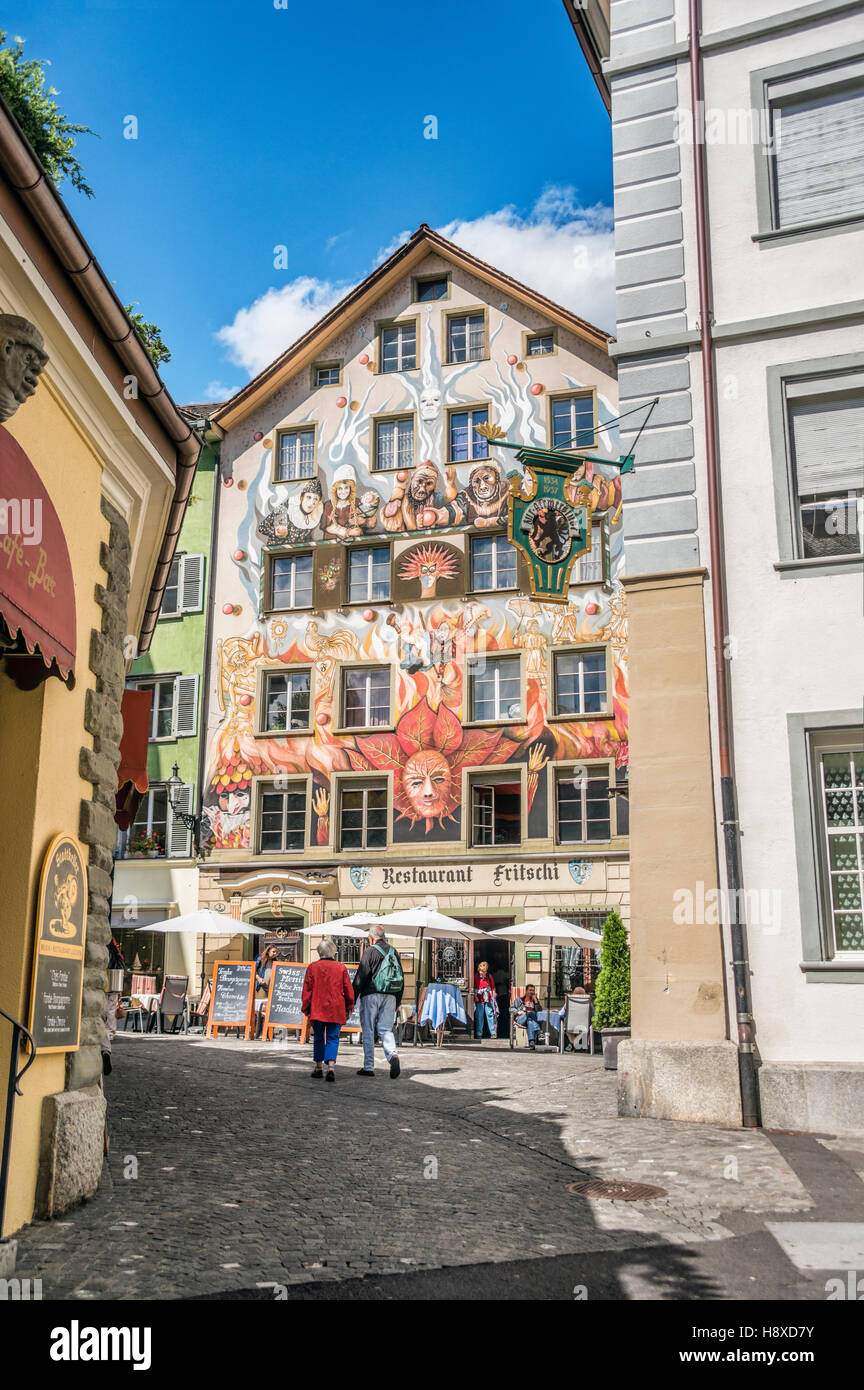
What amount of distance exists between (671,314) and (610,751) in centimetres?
1653

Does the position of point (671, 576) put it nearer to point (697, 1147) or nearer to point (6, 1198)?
point (697, 1147)

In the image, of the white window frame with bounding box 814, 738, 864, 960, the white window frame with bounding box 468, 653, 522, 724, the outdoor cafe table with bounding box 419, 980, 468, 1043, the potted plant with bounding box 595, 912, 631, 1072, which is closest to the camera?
the white window frame with bounding box 814, 738, 864, 960

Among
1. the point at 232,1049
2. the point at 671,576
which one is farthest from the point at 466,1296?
the point at 232,1049

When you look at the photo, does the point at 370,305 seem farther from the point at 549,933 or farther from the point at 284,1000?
the point at 284,1000

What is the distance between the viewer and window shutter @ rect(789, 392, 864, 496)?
11.8 meters

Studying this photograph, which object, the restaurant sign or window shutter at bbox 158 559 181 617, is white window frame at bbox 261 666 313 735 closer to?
window shutter at bbox 158 559 181 617

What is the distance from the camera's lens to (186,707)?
107 ft

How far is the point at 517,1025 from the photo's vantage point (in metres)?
23.4

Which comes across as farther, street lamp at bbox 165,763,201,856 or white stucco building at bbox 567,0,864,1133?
street lamp at bbox 165,763,201,856

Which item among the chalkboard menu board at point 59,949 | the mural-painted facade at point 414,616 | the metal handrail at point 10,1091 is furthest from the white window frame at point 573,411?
the metal handrail at point 10,1091

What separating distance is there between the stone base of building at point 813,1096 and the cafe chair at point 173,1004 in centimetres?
1582

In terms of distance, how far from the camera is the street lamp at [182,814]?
31.6 metres

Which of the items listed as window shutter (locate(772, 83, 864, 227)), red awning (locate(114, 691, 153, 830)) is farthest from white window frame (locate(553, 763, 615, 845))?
red awning (locate(114, 691, 153, 830))

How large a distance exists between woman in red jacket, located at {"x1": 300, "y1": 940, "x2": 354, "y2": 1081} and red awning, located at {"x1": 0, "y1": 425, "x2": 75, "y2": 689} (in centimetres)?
759
